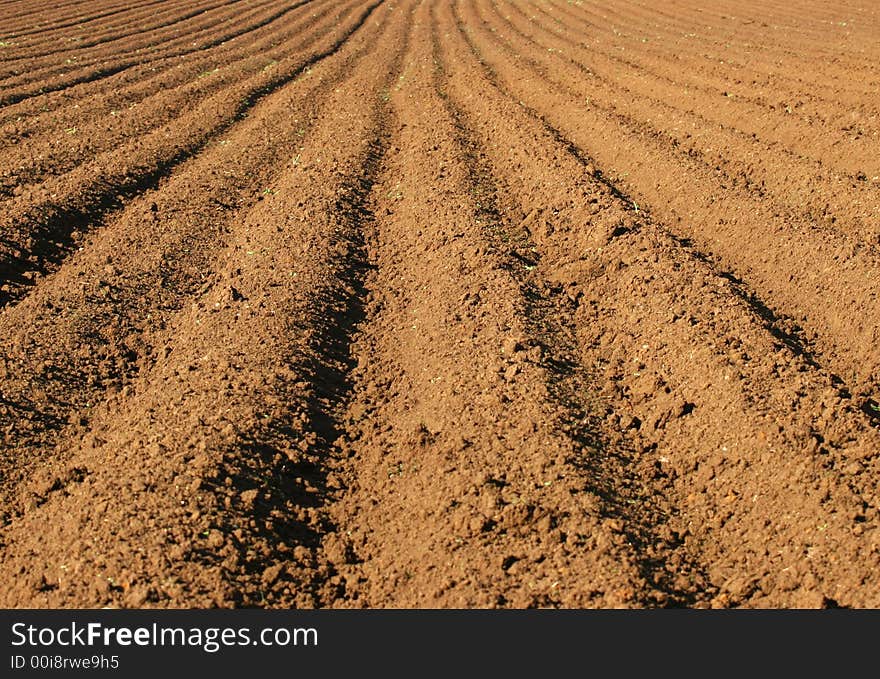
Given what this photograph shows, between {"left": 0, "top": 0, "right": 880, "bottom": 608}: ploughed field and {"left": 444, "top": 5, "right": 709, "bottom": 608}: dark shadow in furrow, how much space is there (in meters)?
0.03

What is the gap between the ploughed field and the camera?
13.1ft

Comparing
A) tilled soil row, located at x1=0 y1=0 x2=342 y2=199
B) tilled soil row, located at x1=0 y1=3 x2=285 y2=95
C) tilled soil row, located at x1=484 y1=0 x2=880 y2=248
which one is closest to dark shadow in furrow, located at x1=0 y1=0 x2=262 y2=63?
A: tilled soil row, located at x1=0 y1=3 x2=285 y2=95

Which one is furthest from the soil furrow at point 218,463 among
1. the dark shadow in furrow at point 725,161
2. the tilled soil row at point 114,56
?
the tilled soil row at point 114,56

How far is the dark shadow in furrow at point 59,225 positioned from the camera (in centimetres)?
712

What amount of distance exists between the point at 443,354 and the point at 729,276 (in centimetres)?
305

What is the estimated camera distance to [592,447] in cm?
480

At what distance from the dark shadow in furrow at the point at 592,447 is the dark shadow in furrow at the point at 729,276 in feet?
4.85

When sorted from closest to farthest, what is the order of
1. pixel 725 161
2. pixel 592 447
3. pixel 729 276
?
1. pixel 592 447
2. pixel 729 276
3. pixel 725 161

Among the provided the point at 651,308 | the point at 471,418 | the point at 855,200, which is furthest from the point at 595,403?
the point at 855,200

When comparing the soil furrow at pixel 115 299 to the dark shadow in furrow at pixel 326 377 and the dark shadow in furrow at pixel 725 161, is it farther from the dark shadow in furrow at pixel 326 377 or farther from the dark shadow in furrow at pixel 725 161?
the dark shadow in furrow at pixel 725 161

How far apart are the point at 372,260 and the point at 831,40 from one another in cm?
1505

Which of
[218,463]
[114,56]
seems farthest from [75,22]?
[218,463]

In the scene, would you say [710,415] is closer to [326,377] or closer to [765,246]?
[326,377]

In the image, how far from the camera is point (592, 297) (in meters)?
6.65
